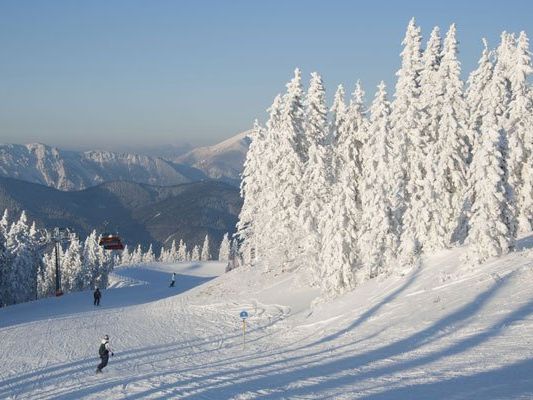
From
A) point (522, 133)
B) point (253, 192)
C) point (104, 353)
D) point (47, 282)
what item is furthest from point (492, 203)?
point (47, 282)

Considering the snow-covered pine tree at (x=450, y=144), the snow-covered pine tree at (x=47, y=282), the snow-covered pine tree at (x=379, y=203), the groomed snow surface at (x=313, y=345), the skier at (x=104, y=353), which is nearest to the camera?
the groomed snow surface at (x=313, y=345)

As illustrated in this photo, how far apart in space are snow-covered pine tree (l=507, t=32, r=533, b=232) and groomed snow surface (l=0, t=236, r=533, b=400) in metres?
7.82

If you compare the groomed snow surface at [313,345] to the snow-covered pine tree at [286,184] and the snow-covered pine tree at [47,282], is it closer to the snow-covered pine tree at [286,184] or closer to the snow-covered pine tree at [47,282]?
the snow-covered pine tree at [286,184]

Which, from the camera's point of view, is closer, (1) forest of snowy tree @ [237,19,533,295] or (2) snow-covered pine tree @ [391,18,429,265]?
(1) forest of snowy tree @ [237,19,533,295]

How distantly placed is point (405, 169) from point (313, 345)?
1706 cm

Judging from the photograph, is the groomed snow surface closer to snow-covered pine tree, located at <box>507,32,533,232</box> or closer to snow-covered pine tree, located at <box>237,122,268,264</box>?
snow-covered pine tree, located at <box>507,32,533,232</box>

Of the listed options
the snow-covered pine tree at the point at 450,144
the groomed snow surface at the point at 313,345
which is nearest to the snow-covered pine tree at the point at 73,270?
the groomed snow surface at the point at 313,345

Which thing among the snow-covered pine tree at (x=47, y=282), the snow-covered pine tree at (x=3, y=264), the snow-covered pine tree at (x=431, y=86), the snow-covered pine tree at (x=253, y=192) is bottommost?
the snow-covered pine tree at (x=47, y=282)

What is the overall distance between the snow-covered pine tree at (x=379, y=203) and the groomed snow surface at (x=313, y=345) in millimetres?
1974

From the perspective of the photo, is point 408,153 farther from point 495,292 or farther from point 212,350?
point 212,350

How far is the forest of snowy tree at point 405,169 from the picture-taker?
30728 mm

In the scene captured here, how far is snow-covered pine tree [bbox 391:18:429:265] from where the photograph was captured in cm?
3362

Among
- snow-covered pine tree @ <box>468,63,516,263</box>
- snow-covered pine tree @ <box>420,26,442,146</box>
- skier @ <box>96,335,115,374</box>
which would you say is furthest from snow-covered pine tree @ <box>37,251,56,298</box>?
snow-covered pine tree @ <box>468,63,516,263</box>

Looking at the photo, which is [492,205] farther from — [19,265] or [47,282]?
[47,282]
